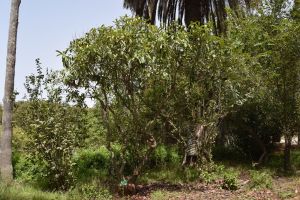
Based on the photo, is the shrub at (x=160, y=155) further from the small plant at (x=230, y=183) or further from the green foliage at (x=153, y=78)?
the small plant at (x=230, y=183)

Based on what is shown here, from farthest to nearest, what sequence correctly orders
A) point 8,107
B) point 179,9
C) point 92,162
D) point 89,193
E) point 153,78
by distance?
point 179,9
point 92,162
point 8,107
point 153,78
point 89,193

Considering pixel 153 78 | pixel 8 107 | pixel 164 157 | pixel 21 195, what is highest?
pixel 153 78

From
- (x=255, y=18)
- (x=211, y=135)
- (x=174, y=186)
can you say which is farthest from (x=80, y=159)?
(x=255, y=18)

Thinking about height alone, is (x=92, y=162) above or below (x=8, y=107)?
below

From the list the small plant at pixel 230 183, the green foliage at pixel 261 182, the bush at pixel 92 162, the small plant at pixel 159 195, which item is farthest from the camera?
the bush at pixel 92 162

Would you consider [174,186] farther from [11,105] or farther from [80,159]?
[11,105]

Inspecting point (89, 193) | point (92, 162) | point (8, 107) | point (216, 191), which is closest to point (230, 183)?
point (216, 191)

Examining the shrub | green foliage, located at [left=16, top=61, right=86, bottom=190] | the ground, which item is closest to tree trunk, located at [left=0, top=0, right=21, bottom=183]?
green foliage, located at [left=16, top=61, right=86, bottom=190]

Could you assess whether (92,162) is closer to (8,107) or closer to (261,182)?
(8,107)

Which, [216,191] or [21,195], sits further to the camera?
[216,191]

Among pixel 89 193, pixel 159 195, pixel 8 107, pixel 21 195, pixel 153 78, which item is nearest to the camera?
pixel 21 195

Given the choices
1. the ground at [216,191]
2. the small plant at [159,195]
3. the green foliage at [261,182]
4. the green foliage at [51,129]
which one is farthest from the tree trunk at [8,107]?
the green foliage at [261,182]

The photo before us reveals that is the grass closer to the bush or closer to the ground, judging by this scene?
the ground

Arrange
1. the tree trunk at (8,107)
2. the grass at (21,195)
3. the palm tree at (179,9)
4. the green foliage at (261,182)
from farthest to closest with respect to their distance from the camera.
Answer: the palm tree at (179,9)
the tree trunk at (8,107)
the green foliage at (261,182)
the grass at (21,195)
